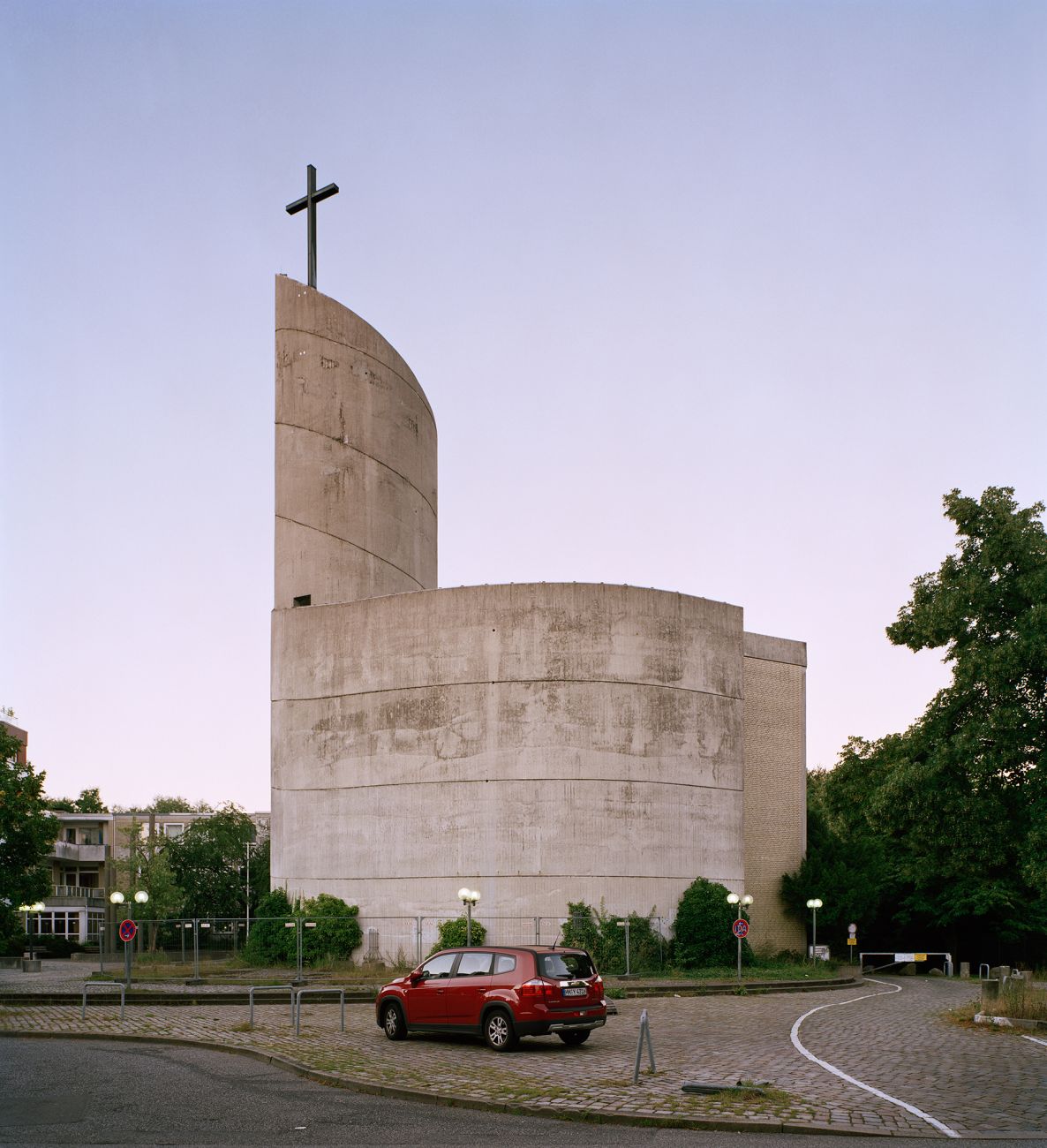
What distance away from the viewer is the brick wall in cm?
4475

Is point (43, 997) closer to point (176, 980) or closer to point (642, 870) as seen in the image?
point (176, 980)

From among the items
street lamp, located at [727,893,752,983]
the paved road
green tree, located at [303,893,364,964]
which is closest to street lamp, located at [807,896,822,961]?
street lamp, located at [727,893,752,983]

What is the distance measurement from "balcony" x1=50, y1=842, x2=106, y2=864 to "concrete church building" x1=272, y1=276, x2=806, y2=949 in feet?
192

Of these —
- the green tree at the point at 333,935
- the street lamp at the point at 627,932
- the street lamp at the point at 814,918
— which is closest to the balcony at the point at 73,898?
the green tree at the point at 333,935

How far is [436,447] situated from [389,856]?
1969cm

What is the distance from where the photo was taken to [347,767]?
40.4 m

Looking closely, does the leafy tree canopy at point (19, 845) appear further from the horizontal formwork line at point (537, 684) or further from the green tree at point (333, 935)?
the horizontal formwork line at point (537, 684)

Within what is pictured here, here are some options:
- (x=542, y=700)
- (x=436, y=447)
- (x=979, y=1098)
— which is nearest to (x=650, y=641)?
(x=542, y=700)

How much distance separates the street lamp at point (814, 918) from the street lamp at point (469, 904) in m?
12.5

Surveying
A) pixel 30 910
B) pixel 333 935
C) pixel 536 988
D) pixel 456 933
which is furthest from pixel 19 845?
pixel 536 988

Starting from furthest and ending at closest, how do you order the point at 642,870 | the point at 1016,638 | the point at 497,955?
the point at 642,870 < the point at 1016,638 < the point at 497,955

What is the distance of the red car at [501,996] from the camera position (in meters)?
17.4

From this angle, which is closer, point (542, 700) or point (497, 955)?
point (497, 955)

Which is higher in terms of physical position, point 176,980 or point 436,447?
point 436,447
